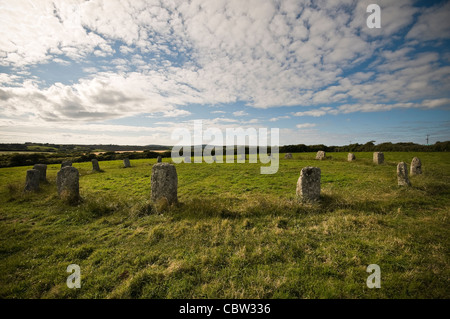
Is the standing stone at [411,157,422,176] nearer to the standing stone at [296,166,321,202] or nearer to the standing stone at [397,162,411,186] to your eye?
the standing stone at [397,162,411,186]

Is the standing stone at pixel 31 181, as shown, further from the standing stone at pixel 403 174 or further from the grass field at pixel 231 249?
the standing stone at pixel 403 174

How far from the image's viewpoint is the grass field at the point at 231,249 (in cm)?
354

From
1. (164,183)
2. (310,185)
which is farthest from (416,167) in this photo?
(164,183)

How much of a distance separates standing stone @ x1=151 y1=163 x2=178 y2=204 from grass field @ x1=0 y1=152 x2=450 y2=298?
537mm

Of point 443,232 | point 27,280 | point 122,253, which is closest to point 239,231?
point 122,253

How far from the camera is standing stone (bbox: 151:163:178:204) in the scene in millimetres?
8328

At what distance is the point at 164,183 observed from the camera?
8320 mm

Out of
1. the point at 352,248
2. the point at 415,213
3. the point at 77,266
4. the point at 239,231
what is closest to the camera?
the point at 77,266

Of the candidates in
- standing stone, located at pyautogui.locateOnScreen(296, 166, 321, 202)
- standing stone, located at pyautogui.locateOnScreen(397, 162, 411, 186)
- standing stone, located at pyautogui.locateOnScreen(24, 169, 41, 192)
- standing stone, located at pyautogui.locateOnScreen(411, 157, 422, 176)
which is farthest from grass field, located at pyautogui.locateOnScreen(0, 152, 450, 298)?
standing stone, located at pyautogui.locateOnScreen(411, 157, 422, 176)

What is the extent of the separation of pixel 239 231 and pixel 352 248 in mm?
3138

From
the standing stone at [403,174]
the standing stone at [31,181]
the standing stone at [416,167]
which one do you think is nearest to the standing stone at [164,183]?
the standing stone at [31,181]

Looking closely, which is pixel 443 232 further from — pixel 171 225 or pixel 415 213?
pixel 171 225

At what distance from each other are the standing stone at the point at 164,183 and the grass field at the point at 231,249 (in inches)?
21.1
